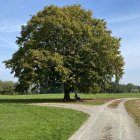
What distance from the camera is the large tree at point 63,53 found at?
2234 inches

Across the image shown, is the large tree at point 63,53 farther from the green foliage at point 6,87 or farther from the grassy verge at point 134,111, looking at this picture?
the green foliage at point 6,87

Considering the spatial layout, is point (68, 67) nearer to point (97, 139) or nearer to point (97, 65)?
point (97, 65)

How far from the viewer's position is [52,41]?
6053 centimetres

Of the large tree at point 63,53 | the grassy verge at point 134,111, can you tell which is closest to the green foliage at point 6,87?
the large tree at point 63,53

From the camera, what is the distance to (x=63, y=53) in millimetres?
60312

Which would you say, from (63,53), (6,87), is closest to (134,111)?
(63,53)

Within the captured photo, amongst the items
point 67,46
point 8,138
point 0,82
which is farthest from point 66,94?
point 0,82

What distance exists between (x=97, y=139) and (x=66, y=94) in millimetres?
47492

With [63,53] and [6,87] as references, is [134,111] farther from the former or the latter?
[6,87]

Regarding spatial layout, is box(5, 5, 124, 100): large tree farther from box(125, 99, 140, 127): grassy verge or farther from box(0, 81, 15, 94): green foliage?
box(0, 81, 15, 94): green foliage

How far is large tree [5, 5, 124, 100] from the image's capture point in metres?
56.7

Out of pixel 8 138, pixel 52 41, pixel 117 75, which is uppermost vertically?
pixel 52 41

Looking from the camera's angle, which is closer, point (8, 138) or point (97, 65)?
point (8, 138)

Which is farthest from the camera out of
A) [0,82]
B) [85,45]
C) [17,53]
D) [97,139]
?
[0,82]
